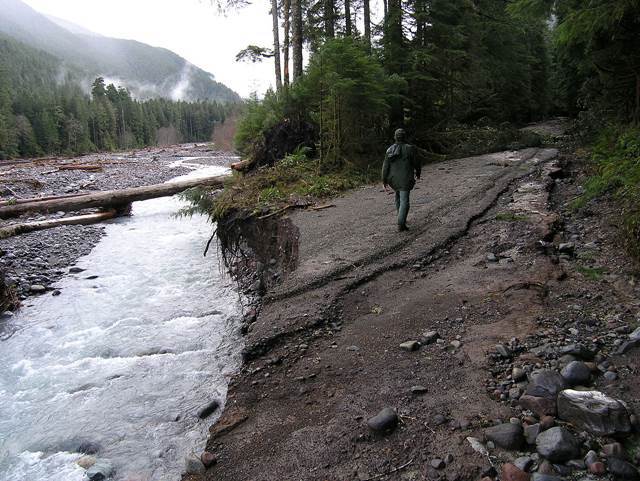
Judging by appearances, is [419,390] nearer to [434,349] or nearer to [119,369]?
[434,349]

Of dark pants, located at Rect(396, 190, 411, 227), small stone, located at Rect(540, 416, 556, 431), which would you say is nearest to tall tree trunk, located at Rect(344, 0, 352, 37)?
dark pants, located at Rect(396, 190, 411, 227)

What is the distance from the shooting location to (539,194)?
973 cm

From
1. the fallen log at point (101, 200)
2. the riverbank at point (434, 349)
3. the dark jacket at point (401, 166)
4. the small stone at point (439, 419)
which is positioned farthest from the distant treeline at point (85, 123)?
the small stone at point (439, 419)

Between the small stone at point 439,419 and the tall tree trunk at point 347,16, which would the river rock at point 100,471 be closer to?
the small stone at point 439,419

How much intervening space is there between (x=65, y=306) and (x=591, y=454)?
9.97 metres

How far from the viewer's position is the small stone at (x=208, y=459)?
3.76 metres

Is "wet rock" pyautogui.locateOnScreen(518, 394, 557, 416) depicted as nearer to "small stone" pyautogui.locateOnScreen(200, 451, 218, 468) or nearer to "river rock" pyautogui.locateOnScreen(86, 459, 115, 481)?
"small stone" pyautogui.locateOnScreen(200, 451, 218, 468)

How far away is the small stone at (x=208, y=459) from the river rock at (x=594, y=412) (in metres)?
2.77

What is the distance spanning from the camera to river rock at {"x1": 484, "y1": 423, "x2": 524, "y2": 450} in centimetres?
296

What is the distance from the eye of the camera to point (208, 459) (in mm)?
3779

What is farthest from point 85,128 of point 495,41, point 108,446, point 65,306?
point 108,446

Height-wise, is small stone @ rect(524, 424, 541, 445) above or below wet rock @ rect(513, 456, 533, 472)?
above

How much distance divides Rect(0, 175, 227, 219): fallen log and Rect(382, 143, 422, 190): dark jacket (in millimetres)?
11931

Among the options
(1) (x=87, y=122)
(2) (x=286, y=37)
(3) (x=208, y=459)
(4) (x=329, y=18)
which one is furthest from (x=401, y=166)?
(1) (x=87, y=122)
